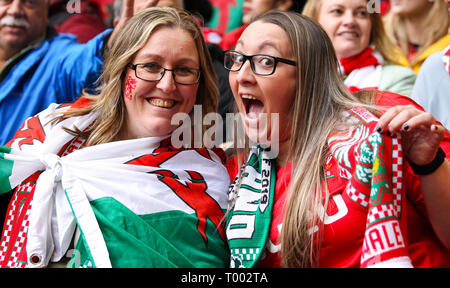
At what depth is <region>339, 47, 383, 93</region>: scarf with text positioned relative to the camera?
3139mm

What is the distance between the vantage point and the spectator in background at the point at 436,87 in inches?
102

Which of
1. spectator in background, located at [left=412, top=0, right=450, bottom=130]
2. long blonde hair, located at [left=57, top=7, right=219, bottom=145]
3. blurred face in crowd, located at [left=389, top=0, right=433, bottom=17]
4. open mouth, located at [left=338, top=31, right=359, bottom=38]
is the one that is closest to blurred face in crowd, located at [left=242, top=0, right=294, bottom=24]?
open mouth, located at [left=338, top=31, right=359, bottom=38]

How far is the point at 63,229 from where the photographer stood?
1.93m

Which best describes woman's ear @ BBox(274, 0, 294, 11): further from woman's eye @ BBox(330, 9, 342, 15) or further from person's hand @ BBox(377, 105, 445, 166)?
person's hand @ BBox(377, 105, 445, 166)

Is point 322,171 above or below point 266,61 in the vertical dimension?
below

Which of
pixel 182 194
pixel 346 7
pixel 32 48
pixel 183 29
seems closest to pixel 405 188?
pixel 182 194

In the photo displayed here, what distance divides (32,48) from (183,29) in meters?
1.45

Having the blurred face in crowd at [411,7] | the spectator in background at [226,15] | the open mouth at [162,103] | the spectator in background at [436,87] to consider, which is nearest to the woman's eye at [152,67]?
the open mouth at [162,103]

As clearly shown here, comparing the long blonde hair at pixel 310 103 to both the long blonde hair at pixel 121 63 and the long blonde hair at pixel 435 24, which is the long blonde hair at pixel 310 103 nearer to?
the long blonde hair at pixel 121 63

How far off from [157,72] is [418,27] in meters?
2.26

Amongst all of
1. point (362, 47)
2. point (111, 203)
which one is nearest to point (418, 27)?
point (362, 47)

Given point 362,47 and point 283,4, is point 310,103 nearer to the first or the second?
point 362,47

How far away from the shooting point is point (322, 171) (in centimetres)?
187

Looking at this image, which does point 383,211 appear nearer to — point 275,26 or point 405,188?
point 405,188
